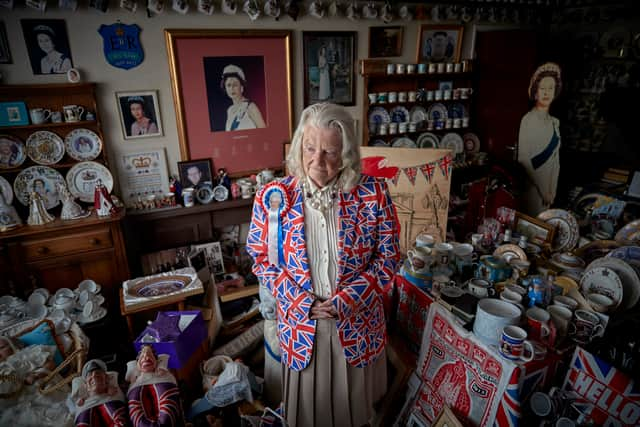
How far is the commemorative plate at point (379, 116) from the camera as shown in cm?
321

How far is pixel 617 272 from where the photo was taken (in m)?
1.44

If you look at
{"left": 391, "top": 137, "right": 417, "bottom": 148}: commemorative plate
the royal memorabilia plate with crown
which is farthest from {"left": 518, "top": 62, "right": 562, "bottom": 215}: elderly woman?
the royal memorabilia plate with crown

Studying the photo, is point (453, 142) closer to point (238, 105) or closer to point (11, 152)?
point (238, 105)

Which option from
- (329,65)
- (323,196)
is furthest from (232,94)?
(323,196)

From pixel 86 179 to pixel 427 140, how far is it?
280 centimetres

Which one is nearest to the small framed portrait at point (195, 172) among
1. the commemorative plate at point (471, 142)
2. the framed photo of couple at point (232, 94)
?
the framed photo of couple at point (232, 94)

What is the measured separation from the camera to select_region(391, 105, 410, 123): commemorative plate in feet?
10.8

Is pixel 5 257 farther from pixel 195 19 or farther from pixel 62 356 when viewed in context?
pixel 195 19

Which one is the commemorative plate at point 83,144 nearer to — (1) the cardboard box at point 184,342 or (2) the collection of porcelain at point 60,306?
(2) the collection of porcelain at point 60,306

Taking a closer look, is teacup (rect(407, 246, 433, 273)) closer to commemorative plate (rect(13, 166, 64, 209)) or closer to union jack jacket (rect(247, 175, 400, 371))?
union jack jacket (rect(247, 175, 400, 371))

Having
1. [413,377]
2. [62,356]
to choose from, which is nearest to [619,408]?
[413,377]

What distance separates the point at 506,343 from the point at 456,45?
2.95 meters

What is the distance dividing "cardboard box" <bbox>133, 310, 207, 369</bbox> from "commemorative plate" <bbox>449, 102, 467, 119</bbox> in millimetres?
2898

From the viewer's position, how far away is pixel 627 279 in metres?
1.42
